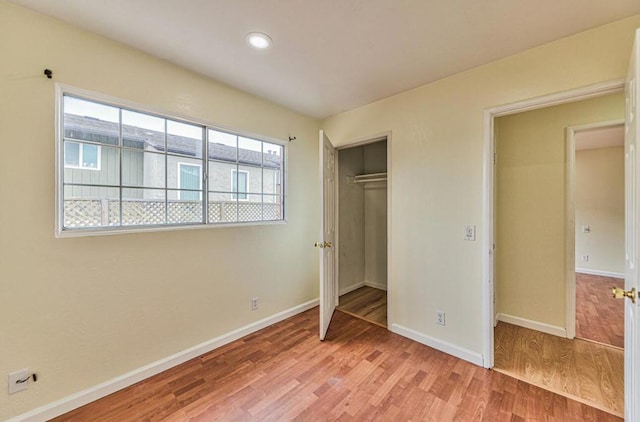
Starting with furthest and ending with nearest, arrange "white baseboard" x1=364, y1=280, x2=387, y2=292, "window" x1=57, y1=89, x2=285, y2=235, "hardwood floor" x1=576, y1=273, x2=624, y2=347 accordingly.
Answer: "white baseboard" x1=364, y1=280, x2=387, y2=292 < "hardwood floor" x1=576, y1=273, x2=624, y2=347 < "window" x1=57, y1=89, x2=285, y2=235

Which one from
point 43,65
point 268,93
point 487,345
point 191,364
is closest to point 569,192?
point 487,345

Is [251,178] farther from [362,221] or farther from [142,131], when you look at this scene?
[362,221]

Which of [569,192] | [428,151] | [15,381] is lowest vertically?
[15,381]

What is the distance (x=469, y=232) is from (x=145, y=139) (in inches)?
109

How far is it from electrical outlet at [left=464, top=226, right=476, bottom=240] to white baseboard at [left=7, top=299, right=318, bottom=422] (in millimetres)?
2151

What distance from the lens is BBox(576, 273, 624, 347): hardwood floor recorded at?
2463 mm

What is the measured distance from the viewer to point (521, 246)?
277 cm

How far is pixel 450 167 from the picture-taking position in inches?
88.6

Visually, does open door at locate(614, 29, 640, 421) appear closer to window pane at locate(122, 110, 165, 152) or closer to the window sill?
the window sill

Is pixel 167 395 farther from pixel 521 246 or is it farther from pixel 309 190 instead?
pixel 521 246

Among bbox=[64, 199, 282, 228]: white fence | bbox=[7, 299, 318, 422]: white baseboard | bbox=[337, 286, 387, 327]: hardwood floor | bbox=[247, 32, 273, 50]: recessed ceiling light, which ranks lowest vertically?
bbox=[337, 286, 387, 327]: hardwood floor

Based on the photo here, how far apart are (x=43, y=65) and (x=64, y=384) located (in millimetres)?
1992

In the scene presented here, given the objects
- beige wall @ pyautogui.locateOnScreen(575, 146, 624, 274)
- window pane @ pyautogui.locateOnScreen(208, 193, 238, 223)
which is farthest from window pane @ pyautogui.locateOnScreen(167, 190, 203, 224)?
beige wall @ pyautogui.locateOnScreen(575, 146, 624, 274)

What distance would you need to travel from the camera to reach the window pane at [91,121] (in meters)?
1.67
